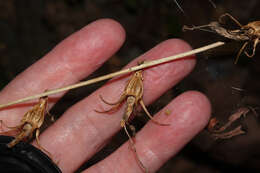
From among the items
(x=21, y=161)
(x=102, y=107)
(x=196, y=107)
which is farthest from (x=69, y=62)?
(x=196, y=107)

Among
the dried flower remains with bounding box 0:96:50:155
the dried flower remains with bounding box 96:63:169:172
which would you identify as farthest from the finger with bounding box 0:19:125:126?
the dried flower remains with bounding box 96:63:169:172

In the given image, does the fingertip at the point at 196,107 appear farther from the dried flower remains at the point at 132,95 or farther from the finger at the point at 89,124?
the dried flower remains at the point at 132,95

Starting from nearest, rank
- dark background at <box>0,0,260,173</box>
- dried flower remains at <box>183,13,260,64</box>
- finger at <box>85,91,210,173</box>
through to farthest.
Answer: dried flower remains at <box>183,13,260,64</box>
finger at <box>85,91,210,173</box>
dark background at <box>0,0,260,173</box>

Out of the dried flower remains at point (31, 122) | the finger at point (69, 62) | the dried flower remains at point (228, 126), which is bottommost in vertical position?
the dried flower remains at point (228, 126)

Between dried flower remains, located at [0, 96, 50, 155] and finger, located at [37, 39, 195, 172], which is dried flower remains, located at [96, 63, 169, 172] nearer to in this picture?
finger, located at [37, 39, 195, 172]

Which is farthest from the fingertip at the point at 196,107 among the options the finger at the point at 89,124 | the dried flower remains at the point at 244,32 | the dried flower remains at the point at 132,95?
the dried flower remains at the point at 244,32

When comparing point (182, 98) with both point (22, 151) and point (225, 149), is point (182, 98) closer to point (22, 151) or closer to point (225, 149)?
point (22, 151)
